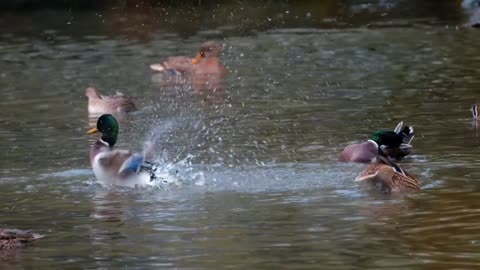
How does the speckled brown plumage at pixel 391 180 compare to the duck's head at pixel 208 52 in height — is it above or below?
above

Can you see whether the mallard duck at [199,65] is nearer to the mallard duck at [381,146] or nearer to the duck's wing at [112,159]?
the mallard duck at [381,146]

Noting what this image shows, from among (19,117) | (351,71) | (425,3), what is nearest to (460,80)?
(351,71)

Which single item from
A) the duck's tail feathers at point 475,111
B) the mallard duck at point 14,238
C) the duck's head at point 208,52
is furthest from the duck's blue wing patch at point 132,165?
the duck's head at point 208,52

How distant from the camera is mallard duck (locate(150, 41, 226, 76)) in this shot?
2065 centimetres

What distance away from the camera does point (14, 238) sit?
9055 mm

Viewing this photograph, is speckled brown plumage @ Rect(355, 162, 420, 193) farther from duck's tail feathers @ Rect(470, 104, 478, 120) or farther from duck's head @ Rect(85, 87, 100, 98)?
duck's head @ Rect(85, 87, 100, 98)

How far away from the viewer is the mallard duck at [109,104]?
659 inches

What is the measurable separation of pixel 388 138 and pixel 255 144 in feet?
5.17

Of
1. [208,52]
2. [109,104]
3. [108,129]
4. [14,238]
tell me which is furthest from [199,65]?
[14,238]

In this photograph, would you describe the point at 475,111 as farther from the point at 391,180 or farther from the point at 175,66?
the point at 175,66

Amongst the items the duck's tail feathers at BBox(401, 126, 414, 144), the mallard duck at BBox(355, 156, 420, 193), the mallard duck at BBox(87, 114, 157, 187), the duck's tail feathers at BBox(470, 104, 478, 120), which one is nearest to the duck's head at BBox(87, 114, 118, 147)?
the mallard duck at BBox(87, 114, 157, 187)

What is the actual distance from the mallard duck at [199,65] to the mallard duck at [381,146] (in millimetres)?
7840

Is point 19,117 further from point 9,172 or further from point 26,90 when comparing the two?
point 9,172

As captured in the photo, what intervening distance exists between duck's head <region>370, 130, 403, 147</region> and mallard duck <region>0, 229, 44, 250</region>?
4586mm
